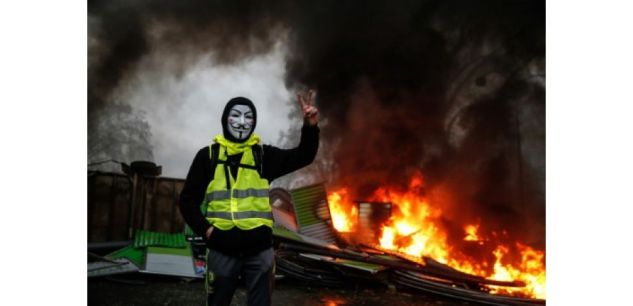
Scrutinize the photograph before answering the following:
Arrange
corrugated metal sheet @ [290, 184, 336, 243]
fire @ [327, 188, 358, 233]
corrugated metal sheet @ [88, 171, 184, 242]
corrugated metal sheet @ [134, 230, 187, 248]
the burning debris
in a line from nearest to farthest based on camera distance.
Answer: the burning debris
corrugated metal sheet @ [134, 230, 187, 248]
corrugated metal sheet @ [88, 171, 184, 242]
corrugated metal sheet @ [290, 184, 336, 243]
fire @ [327, 188, 358, 233]

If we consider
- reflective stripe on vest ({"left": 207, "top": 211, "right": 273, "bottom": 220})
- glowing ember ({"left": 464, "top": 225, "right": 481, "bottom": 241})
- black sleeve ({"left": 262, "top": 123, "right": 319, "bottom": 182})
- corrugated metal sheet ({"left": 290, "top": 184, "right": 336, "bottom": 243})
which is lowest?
glowing ember ({"left": 464, "top": 225, "right": 481, "bottom": 241})

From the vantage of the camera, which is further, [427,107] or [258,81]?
[427,107]

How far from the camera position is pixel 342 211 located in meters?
11.9

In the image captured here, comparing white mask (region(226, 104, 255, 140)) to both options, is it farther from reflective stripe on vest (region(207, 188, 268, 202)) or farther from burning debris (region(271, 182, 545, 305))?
burning debris (region(271, 182, 545, 305))

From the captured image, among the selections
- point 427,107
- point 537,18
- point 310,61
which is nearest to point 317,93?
point 310,61

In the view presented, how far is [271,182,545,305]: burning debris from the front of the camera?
7.42m

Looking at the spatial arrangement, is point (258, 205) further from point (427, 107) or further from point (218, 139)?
point (427, 107)

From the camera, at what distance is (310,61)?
12039mm

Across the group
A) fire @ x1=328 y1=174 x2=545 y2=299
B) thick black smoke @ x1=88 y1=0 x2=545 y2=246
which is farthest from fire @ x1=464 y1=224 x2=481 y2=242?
thick black smoke @ x1=88 y1=0 x2=545 y2=246

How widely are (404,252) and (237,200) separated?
7.32m

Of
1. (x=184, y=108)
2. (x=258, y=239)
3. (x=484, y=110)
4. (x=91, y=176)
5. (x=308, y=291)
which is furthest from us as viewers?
(x=484, y=110)

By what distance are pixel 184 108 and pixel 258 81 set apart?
1.87m

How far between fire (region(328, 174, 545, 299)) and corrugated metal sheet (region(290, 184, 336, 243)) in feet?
4.05

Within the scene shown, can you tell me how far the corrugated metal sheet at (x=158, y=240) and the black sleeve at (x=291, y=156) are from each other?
5.56 meters
